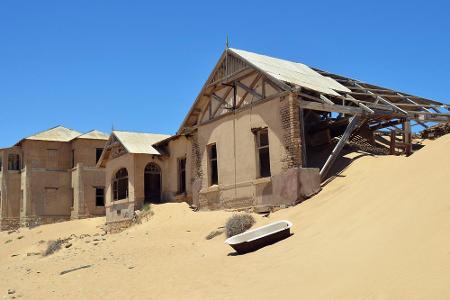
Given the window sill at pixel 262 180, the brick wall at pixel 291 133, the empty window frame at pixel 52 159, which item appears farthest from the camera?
the empty window frame at pixel 52 159

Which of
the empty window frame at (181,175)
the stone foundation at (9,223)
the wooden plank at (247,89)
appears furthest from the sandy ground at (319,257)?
the stone foundation at (9,223)

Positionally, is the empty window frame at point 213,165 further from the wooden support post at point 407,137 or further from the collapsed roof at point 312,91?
the wooden support post at point 407,137

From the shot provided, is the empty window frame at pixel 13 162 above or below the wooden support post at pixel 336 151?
above

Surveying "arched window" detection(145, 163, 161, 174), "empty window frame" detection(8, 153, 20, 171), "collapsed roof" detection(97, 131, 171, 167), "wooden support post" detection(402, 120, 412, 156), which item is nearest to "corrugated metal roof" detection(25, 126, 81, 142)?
"empty window frame" detection(8, 153, 20, 171)

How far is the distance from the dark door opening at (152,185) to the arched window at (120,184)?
1214mm

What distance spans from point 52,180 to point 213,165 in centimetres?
2090

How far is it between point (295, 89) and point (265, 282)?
30.7 feet

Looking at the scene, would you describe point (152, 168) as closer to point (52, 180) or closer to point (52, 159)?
point (52, 180)

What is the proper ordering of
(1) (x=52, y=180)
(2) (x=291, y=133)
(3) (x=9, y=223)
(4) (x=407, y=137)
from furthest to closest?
(3) (x=9, y=223) < (1) (x=52, y=180) < (4) (x=407, y=137) < (2) (x=291, y=133)

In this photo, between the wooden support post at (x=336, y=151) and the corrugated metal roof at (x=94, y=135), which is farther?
the corrugated metal roof at (x=94, y=135)

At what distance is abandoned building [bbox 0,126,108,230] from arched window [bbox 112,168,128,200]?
745 centimetres

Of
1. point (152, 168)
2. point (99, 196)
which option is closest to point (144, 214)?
point (152, 168)

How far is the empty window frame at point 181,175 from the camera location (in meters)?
24.5

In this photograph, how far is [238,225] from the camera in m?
14.4
